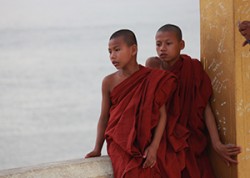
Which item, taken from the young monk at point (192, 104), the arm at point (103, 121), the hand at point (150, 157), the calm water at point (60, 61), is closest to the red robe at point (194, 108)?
the young monk at point (192, 104)

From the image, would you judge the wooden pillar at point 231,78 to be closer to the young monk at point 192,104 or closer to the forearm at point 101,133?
the young monk at point 192,104

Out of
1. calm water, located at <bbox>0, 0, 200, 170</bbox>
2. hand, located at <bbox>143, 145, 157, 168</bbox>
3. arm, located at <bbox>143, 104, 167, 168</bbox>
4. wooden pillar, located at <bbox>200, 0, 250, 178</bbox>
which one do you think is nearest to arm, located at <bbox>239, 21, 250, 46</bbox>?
wooden pillar, located at <bbox>200, 0, 250, 178</bbox>

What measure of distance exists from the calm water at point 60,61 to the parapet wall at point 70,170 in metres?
3.70

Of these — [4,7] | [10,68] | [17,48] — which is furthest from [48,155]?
[4,7]

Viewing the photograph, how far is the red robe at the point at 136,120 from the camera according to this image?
230 centimetres

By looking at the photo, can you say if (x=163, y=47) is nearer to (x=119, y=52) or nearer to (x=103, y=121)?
(x=119, y=52)

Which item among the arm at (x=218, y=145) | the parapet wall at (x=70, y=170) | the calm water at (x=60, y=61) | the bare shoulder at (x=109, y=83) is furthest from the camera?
the calm water at (x=60, y=61)

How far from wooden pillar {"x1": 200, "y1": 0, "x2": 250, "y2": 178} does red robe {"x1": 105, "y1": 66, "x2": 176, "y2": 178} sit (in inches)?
10.4

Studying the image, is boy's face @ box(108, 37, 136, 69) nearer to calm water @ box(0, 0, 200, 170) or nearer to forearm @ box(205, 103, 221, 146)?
forearm @ box(205, 103, 221, 146)

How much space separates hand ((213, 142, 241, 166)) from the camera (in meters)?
2.39

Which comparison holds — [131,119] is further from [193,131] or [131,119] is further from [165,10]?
[165,10]

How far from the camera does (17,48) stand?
10.1m

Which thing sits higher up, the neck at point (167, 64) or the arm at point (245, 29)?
the arm at point (245, 29)

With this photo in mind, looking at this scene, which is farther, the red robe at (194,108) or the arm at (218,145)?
the red robe at (194,108)
